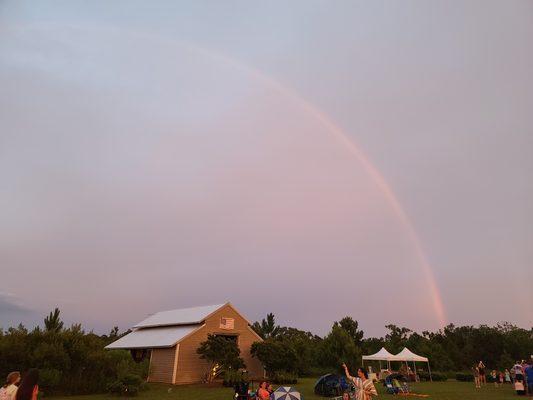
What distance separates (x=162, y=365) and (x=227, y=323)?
5785mm

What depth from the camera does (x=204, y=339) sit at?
31500 mm

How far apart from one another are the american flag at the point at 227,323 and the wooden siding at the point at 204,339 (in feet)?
0.82

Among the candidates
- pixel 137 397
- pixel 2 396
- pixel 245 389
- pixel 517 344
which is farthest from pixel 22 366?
pixel 517 344

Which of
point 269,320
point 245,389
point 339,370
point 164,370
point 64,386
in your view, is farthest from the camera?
point 269,320

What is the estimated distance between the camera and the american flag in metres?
33.1

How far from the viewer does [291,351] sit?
3111 cm

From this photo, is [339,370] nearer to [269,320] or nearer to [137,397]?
[269,320]

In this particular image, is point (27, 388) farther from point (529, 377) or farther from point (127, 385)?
point (529, 377)

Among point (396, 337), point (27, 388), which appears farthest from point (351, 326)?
point (27, 388)

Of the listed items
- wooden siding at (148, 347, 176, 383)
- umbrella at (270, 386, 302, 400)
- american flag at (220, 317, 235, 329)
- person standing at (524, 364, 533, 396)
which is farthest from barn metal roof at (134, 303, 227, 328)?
person standing at (524, 364, 533, 396)

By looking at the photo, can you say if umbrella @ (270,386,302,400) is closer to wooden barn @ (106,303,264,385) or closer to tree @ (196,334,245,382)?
tree @ (196,334,245,382)

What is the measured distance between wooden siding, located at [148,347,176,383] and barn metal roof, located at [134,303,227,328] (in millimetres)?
2942

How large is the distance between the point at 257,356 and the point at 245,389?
1793cm

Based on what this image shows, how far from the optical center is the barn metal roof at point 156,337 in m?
31.1
